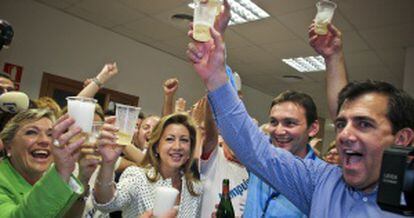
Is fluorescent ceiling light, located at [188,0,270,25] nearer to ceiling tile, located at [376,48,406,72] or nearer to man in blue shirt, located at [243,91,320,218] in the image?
ceiling tile, located at [376,48,406,72]

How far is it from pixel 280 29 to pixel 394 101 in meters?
3.56

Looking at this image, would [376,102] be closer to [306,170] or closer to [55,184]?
[306,170]

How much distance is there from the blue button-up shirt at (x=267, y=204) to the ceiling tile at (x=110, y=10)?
3.46m

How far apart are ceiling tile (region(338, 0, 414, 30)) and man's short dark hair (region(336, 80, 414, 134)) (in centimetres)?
269

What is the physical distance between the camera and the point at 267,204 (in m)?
1.75

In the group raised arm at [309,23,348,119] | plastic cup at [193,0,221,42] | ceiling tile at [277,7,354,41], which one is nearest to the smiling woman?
plastic cup at [193,0,221,42]

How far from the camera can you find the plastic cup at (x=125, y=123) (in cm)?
141

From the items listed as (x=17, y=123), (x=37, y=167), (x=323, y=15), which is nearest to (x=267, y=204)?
(x=323, y=15)

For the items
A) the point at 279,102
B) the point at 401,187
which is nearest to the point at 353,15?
the point at 279,102

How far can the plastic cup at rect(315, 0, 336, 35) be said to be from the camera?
171 cm

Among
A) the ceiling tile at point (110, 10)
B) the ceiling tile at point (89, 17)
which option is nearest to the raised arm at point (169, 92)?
the ceiling tile at point (110, 10)

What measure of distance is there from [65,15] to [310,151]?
4.22m

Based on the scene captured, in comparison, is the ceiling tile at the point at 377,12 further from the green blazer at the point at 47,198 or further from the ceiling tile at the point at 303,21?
the green blazer at the point at 47,198

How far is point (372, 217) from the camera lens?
122 cm
